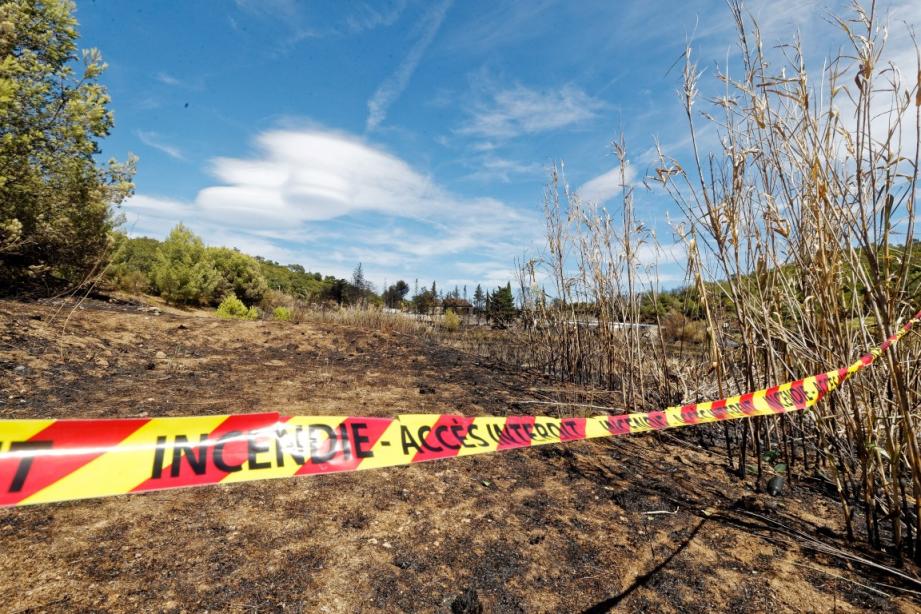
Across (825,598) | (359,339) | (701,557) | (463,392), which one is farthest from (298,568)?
(359,339)

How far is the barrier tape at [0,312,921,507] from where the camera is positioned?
878mm

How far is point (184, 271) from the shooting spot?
11.0m

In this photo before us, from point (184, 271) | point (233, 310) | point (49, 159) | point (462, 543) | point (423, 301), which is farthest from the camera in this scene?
point (423, 301)

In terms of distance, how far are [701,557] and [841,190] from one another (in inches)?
67.9

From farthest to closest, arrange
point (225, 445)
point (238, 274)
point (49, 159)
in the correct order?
point (238, 274) → point (49, 159) → point (225, 445)

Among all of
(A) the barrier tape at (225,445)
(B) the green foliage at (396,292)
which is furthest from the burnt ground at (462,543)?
(B) the green foliage at (396,292)

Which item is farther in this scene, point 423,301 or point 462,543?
point 423,301

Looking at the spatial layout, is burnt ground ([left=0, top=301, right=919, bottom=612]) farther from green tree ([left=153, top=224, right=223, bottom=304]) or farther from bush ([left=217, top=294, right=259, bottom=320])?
green tree ([left=153, top=224, right=223, bottom=304])

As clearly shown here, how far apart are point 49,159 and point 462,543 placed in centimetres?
880

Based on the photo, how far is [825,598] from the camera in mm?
1565

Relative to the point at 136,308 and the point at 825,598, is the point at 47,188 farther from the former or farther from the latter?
the point at 825,598

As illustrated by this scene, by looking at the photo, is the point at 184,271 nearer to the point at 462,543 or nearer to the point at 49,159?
the point at 49,159

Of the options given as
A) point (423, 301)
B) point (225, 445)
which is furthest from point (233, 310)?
point (423, 301)

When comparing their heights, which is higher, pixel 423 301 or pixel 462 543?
pixel 423 301
